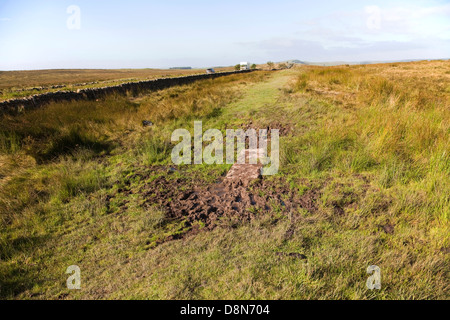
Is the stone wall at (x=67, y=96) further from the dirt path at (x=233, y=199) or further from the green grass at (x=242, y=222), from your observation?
the dirt path at (x=233, y=199)

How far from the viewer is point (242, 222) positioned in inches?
115

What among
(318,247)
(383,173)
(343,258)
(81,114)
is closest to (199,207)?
(318,247)

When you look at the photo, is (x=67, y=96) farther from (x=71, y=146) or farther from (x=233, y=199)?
(x=233, y=199)

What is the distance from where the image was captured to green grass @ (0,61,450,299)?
2008 mm

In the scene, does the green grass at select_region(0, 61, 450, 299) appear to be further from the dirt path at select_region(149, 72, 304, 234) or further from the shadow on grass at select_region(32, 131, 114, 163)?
the dirt path at select_region(149, 72, 304, 234)

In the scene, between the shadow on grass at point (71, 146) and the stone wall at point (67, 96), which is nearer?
the shadow on grass at point (71, 146)

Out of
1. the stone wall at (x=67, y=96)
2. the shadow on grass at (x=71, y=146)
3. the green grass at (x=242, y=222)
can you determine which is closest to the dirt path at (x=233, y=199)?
the green grass at (x=242, y=222)

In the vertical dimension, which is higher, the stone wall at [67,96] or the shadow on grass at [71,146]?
the stone wall at [67,96]

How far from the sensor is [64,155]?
562cm

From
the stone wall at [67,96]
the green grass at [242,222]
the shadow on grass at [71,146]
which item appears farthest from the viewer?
the stone wall at [67,96]

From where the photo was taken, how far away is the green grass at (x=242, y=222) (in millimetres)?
2008

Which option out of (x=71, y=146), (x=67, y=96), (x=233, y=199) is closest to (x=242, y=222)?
(x=233, y=199)

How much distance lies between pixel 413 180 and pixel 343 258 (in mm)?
2284

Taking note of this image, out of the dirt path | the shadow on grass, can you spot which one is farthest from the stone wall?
the dirt path
